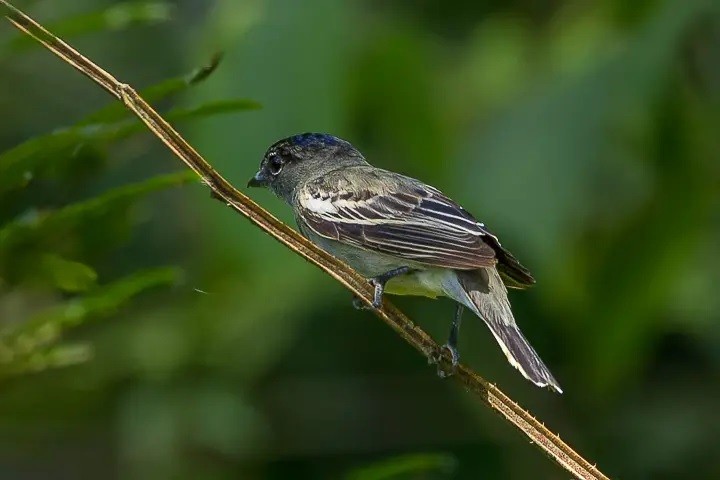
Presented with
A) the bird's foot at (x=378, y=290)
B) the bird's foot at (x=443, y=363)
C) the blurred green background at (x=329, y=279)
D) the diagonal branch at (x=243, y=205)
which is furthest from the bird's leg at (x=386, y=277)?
the diagonal branch at (x=243, y=205)

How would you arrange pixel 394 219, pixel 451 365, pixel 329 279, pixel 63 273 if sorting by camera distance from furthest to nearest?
pixel 329 279, pixel 394 219, pixel 451 365, pixel 63 273

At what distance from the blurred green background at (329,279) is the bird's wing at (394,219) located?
10cm

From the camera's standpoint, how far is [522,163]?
4055 millimetres

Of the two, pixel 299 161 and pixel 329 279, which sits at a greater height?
pixel 299 161

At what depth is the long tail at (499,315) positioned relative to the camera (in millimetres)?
3273

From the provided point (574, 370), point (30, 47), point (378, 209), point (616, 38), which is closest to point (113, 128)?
point (30, 47)

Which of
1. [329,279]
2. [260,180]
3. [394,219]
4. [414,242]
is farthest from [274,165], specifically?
[414,242]

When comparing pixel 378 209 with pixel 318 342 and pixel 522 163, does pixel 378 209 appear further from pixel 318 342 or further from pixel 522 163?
pixel 318 342

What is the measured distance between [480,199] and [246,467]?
2327mm

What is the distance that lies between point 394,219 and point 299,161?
33.7 inches

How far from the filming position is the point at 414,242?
12.7 feet

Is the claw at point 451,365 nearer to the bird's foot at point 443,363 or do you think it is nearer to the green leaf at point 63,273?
the bird's foot at point 443,363

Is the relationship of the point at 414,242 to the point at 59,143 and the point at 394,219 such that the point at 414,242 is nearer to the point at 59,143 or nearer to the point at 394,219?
the point at 394,219

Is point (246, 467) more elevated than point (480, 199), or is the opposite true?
point (480, 199)
